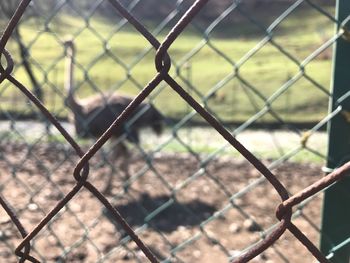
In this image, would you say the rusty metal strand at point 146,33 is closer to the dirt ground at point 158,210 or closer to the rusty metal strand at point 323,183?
the rusty metal strand at point 323,183

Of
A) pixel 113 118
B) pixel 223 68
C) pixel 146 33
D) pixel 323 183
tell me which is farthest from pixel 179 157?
pixel 323 183

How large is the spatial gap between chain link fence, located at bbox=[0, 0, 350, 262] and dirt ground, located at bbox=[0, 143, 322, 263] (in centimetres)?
1

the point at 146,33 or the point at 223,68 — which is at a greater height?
the point at 146,33

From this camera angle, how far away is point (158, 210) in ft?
7.00

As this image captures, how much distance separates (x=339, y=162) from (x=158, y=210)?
115cm

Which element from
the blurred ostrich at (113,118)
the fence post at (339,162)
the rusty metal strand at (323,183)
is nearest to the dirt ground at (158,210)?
the blurred ostrich at (113,118)

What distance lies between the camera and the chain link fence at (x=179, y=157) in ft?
2.80

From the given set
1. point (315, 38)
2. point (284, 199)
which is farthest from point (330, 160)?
point (315, 38)

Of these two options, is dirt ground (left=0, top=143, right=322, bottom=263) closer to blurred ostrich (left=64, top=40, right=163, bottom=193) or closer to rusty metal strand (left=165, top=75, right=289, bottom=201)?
blurred ostrich (left=64, top=40, right=163, bottom=193)

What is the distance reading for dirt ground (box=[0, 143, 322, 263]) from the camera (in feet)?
9.33

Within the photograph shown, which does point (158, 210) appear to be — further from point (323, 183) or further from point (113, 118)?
point (113, 118)

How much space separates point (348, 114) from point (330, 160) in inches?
3.5

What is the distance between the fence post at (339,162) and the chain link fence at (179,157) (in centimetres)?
1

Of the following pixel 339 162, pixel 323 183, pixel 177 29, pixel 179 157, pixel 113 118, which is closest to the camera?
pixel 323 183
